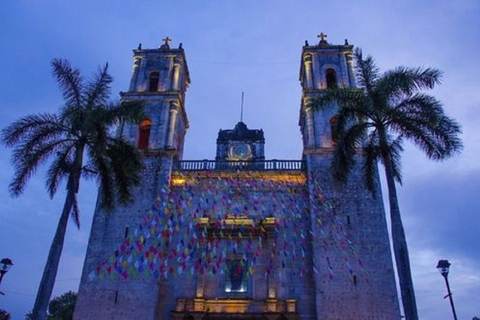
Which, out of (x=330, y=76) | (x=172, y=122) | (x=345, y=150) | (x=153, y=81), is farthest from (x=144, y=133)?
(x=345, y=150)

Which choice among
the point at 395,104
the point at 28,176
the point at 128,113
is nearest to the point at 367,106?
the point at 395,104

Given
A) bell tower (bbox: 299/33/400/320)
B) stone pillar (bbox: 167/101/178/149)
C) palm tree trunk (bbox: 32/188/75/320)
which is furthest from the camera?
stone pillar (bbox: 167/101/178/149)

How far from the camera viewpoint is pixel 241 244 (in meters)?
23.4

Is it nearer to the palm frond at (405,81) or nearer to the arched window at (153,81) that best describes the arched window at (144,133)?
the arched window at (153,81)

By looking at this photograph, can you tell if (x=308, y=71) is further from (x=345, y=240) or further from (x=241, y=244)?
(x=241, y=244)

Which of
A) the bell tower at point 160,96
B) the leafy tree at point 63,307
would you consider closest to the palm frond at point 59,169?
the bell tower at point 160,96

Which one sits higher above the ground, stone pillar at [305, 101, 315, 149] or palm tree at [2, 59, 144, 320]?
stone pillar at [305, 101, 315, 149]

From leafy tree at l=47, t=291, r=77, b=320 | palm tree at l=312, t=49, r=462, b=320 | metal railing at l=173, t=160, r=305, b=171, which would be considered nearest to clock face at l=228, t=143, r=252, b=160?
metal railing at l=173, t=160, r=305, b=171

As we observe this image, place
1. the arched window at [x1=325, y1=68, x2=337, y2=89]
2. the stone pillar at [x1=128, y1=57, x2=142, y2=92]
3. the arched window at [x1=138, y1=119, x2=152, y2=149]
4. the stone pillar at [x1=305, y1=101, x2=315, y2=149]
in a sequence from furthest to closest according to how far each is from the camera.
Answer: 1. the arched window at [x1=325, y1=68, x2=337, y2=89]
2. the stone pillar at [x1=128, y1=57, x2=142, y2=92]
3. the arched window at [x1=138, y1=119, x2=152, y2=149]
4. the stone pillar at [x1=305, y1=101, x2=315, y2=149]

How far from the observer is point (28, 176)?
15.7 m

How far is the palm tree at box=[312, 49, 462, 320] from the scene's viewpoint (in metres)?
15.5

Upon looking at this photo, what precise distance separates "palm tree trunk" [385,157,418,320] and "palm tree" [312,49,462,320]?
37 mm

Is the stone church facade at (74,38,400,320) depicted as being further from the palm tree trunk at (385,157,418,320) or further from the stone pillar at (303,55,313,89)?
the palm tree trunk at (385,157,418,320)

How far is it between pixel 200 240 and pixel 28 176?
10.2 m
